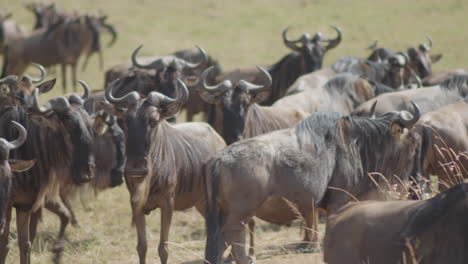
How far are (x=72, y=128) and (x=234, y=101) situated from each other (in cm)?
194

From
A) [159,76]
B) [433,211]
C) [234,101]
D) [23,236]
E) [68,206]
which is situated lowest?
[68,206]

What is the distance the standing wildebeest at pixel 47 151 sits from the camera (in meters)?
6.86

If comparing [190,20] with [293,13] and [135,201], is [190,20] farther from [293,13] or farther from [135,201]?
[135,201]

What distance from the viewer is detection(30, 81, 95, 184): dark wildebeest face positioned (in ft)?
22.5

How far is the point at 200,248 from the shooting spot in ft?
25.6

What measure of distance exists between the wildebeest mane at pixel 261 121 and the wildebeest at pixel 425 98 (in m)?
0.94

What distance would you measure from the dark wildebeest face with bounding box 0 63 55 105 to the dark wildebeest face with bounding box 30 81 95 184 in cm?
65

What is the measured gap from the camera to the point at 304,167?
19.6 feet

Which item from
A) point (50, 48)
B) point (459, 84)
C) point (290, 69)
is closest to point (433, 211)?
point (459, 84)

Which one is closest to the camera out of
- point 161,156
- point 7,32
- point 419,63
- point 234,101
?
point 161,156

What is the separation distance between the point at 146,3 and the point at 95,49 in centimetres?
961

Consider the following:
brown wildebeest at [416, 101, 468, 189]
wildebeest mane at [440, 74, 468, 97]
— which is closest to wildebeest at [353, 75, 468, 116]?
wildebeest mane at [440, 74, 468, 97]

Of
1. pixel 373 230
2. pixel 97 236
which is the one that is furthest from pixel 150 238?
pixel 373 230

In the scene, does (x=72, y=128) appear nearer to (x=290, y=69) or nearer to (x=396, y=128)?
(x=396, y=128)
